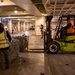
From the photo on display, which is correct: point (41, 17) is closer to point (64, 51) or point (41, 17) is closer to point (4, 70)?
point (64, 51)

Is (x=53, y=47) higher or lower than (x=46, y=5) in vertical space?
lower

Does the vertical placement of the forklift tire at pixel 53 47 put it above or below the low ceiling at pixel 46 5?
below

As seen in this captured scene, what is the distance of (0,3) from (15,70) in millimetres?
7123

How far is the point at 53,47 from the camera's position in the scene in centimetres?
842

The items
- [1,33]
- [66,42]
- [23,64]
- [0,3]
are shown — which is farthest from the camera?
[0,3]

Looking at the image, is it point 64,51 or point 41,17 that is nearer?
point 64,51

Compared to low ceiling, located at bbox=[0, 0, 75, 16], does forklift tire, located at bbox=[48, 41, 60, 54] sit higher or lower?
lower

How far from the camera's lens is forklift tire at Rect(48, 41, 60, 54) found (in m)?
8.34

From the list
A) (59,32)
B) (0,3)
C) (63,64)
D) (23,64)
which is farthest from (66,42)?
(0,3)

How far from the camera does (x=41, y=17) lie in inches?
904

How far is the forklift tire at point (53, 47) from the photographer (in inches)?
328

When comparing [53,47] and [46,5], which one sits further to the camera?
[53,47]

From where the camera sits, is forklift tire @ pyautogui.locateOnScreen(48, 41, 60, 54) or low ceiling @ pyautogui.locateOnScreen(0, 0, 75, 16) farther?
forklift tire @ pyautogui.locateOnScreen(48, 41, 60, 54)

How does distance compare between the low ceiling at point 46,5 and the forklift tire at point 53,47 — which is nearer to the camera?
the low ceiling at point 46,5
